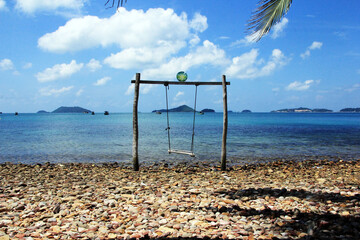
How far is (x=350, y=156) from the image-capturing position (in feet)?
60.9

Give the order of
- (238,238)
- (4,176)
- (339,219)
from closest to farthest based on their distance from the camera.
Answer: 1. (238,238)
2. (339,219)
3. (4,176)

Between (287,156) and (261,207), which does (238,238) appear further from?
(287,156)

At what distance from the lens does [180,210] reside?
6.09m

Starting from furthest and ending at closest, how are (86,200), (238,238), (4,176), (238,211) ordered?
(4,176) → (86,200) → (238,211) → (238,238)

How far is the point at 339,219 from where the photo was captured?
5.35 m

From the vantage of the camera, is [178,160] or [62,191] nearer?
[62,191]

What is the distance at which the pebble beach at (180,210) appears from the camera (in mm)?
4984

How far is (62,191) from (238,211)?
5.37m

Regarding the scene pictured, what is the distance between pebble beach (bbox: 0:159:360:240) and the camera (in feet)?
16.4

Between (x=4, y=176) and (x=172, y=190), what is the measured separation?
25.2ft

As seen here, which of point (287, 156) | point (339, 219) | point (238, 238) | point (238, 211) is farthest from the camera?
point (287, 156)

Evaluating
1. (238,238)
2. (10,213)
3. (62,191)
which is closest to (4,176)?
(62,191)

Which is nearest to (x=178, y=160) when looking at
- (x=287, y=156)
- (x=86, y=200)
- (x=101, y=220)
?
(x=287, y=156)

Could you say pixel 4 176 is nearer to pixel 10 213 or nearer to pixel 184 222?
pixel 10 213
